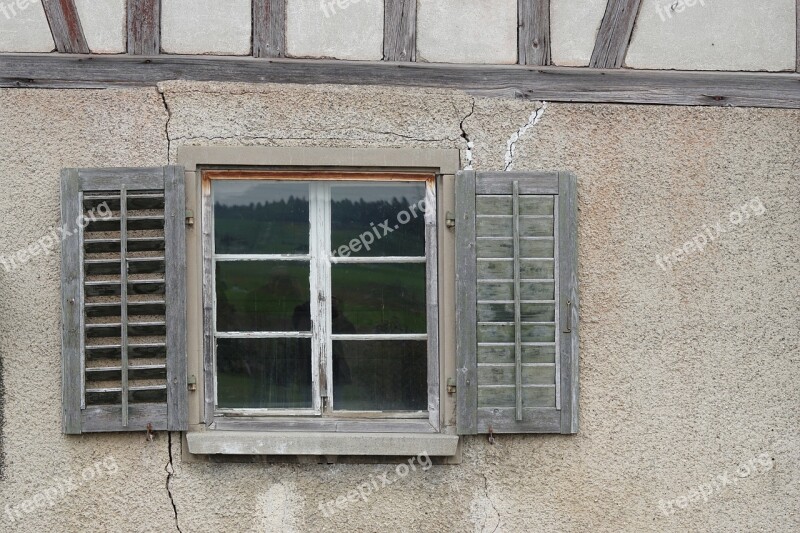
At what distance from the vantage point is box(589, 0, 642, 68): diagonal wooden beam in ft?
12.8

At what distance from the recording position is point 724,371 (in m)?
3.92

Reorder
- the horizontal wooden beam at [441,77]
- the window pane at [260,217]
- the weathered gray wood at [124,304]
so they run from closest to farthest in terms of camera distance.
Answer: the weathered gray wood at [124,304] → the horizontal wooden beam at [441,77] → the window pane at [260,217]

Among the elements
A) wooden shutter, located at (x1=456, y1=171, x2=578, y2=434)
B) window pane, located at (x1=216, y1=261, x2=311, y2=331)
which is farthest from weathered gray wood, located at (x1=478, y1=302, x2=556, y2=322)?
window pane, located at (x1=216, y1=261, x2=311, y2=331)

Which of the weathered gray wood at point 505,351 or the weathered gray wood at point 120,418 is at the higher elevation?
the weathered gray wood at point 505,351

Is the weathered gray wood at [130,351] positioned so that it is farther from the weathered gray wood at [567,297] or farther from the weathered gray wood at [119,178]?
the weathered gray wood at [567,297]

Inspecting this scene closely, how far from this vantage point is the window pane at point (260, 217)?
13.1 feet

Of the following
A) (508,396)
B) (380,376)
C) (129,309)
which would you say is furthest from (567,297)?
(129,309)

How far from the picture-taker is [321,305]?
3992 millimetres

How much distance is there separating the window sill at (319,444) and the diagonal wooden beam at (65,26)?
1.91m

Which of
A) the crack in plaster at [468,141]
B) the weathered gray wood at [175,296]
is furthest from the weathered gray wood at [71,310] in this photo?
the crack in plaster at [468,141]

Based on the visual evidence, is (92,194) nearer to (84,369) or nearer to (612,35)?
(84,369)

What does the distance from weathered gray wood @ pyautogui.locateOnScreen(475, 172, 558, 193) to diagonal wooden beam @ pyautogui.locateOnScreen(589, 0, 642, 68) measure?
23.5 inches

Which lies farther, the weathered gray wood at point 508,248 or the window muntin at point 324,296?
the window muntin at point 324,296

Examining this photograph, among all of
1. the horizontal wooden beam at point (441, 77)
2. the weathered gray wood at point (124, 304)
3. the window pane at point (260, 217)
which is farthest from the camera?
the window pane at point (260, 217)
